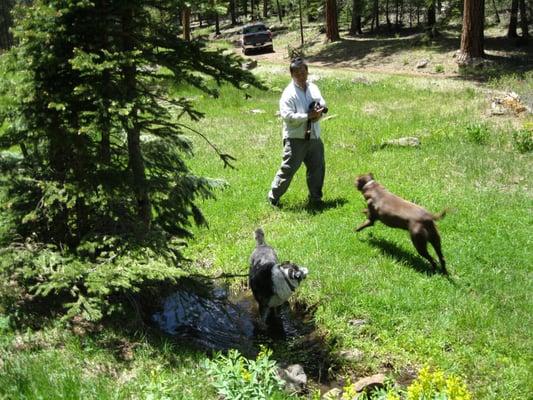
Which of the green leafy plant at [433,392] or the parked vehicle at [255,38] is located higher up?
the parked vehicle at [255,38]

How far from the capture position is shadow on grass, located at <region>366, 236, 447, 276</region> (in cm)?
739

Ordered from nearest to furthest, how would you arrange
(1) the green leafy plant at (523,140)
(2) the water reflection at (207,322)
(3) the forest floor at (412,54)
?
(2) the water reflection at (207,322), (1) the green leafy plant at (523,140), (3) the forest floor at (412,54)

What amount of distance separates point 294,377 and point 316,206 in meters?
4.76

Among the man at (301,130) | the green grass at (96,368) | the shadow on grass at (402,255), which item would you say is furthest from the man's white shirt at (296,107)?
the green grass at (96,368)

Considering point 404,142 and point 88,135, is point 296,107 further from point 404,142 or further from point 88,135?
point 404,142

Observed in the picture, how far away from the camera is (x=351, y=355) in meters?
6.04

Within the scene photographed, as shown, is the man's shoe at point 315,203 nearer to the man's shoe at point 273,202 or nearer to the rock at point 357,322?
the man's shoe at point 273,202

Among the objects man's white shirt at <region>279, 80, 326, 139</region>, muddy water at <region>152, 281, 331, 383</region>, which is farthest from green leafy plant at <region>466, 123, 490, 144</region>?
muddy water at <region>152, 281, 331, 383</region>

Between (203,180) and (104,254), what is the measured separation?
1893 millimetres

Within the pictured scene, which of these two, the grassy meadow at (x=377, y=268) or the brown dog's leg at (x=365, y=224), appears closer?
the grassy meadow at (x=377, y=268)

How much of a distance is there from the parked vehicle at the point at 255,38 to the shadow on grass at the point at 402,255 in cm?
3497

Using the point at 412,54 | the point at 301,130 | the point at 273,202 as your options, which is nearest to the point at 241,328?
the point at 273,202

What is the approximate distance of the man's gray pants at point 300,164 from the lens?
9.50 metres

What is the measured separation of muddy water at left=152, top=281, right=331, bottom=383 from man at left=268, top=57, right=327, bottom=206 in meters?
3.00
